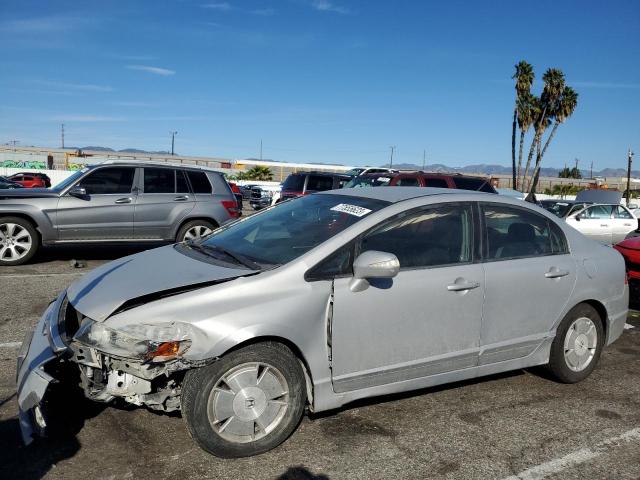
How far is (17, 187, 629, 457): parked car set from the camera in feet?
10.3

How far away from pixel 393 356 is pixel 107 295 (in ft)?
5.83

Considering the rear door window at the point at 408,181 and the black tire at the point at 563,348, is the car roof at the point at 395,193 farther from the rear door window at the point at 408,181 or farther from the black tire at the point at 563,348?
the rear door window at the point at 408,181

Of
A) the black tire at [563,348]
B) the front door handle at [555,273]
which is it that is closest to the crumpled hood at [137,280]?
the front door handle at [555,273]

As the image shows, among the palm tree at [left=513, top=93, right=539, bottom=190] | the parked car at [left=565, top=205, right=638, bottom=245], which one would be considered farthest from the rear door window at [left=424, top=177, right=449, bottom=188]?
the palm tree at [left=513, top=93, right=539, bottom=190]

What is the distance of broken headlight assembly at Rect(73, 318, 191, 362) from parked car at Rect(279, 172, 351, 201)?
1314 cm

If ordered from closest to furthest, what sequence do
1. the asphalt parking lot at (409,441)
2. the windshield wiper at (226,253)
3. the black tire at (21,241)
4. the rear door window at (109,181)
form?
the asphalt parking lot at (409,441) → the windshield wiper at (226,253) → the black tire at (21,241) → the rear door window at (109,181)

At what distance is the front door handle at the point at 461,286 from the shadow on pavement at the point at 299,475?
1.48m

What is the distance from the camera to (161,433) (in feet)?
11.6

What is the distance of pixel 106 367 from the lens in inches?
125

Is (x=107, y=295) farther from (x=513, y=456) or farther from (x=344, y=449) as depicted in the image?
(x=513, y=456)

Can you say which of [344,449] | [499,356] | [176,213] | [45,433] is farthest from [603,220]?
[45,433]

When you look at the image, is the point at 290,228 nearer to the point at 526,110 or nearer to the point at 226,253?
the point at 226,253

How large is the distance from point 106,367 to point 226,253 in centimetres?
116

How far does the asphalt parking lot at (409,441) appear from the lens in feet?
10.4
